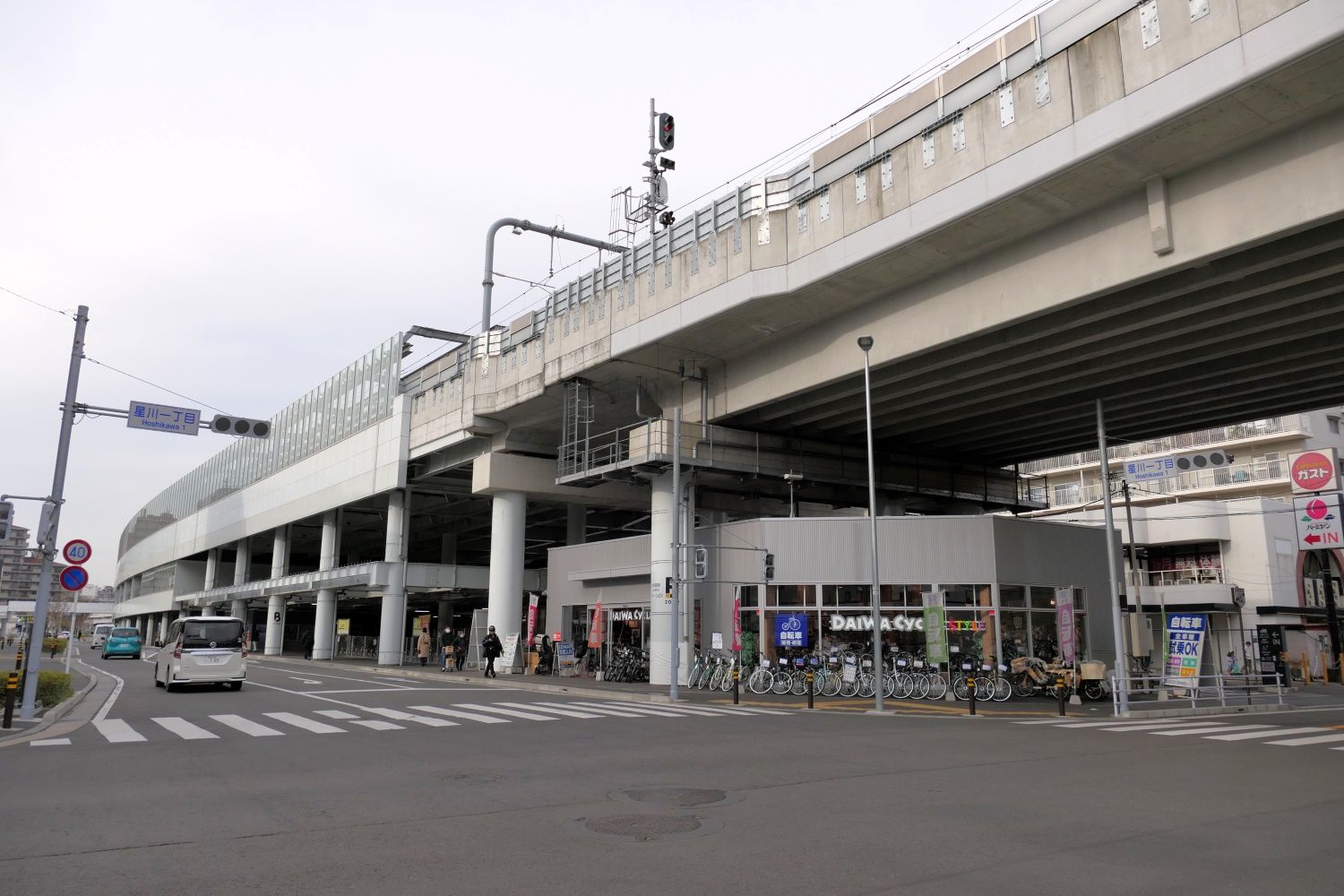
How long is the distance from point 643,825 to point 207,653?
20897mm

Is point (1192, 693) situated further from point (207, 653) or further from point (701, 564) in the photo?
point (207, 653)

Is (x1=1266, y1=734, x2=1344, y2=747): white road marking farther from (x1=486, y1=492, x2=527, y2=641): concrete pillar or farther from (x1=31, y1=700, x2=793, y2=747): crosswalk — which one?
(x1=486, y1=492, x2=527, y2=641): concrete pillar

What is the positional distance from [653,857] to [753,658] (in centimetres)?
2354

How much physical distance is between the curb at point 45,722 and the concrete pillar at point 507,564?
1723 cm

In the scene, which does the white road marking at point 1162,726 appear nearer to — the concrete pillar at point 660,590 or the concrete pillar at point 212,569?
the concrete pillar at point 660,590

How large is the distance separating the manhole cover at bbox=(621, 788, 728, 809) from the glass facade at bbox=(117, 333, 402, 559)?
138 feet

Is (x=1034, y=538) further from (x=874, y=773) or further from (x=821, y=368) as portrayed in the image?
(x=874, y=773)

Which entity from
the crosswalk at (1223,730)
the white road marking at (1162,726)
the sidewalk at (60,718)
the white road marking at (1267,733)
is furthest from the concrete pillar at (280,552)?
the white road marking at (1267,733)

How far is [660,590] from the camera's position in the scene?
31891 mm

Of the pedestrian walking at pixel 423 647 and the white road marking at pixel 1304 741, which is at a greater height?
the pedestrian walking at pixel 423 647

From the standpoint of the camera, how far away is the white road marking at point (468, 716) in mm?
17172

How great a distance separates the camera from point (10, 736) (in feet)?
47.6

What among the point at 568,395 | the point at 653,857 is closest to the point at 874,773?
the point at 653,857

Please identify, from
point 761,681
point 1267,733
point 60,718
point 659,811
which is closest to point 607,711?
point 761,681
